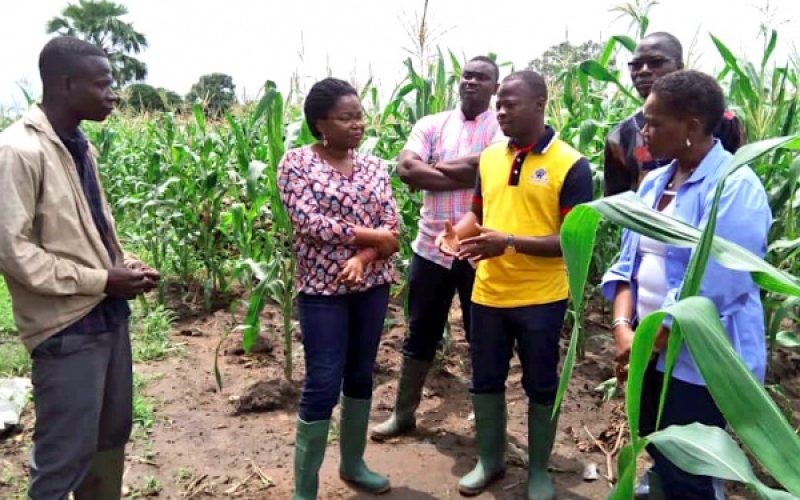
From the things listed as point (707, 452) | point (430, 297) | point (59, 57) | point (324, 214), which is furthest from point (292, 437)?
point (707, 452)

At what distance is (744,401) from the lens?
1.01 m

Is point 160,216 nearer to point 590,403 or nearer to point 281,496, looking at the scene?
point 281,496

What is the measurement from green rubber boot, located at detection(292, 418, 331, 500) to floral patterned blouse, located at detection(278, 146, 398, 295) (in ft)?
1.73

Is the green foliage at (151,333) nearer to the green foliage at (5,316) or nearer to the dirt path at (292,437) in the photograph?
the dirt path at (292,437)

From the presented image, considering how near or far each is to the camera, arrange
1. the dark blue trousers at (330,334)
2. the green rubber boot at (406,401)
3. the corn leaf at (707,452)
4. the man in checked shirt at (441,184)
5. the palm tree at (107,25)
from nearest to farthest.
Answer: the corn leaf at (707,452) → the dark blue trousers at (330,334) → the man in checked shirt at (441,184) → the green rubber boot at (406,401) → the palm tree at (107,25)

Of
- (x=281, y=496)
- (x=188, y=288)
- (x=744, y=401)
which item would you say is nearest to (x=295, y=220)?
(x=281, y=496)

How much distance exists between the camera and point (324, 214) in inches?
105

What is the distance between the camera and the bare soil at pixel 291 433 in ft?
10.00

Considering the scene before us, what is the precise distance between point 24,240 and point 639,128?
221cm

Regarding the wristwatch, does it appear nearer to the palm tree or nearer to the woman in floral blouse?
the woman in floral blouse

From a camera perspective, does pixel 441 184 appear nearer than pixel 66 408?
No

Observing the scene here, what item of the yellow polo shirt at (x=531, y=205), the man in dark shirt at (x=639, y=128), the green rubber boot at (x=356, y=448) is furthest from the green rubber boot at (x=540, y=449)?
the man in dark shirt at (x=639, y=128)

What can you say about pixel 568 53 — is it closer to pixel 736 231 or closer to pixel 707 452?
pixel 736 231

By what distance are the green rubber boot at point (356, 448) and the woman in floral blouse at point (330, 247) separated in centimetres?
21
